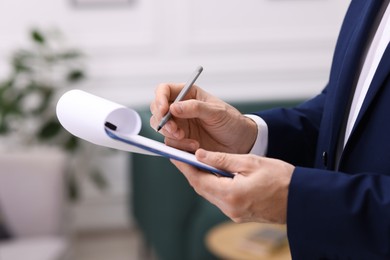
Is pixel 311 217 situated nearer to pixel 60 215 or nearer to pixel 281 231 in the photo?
pixel 281 231

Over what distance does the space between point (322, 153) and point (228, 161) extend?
285 millimetres

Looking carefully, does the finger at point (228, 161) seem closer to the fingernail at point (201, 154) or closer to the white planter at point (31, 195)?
the fingernail at point (201, 154)

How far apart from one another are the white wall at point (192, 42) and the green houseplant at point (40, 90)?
0.51 ft

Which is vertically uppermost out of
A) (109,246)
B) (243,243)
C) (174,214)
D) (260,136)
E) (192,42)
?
(260,136)

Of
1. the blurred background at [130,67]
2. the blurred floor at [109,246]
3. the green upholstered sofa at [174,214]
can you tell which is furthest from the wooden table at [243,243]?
the blurred floor at [109,246]

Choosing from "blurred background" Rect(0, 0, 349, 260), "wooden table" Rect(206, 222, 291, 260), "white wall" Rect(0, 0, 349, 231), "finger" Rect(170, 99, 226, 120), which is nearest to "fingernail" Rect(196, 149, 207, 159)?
"finger" Rect(170, 99, 226, 120)

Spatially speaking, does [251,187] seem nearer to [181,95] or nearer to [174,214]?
[181,95]

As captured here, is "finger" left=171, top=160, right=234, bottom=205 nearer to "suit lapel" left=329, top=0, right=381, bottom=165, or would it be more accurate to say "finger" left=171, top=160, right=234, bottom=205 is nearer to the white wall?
"suit lapel" left=329, top=0, right=381, bottom=165

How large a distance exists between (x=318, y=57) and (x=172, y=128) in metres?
3.05

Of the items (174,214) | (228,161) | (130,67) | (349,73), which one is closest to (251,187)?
(228,161)

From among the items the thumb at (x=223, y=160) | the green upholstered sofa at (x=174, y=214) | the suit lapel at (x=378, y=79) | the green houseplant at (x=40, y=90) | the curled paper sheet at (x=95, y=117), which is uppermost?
the suit lapel at (x=378, y=79)

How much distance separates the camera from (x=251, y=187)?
33.7 inches

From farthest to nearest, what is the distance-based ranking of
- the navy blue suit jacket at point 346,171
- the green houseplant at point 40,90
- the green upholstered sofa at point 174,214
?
1. the green houseplant at point 40,90
2. the green upholstered sofa at point 174,214
3. the navy blue suit jacket at point 346,171

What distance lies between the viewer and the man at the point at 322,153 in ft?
2.79
